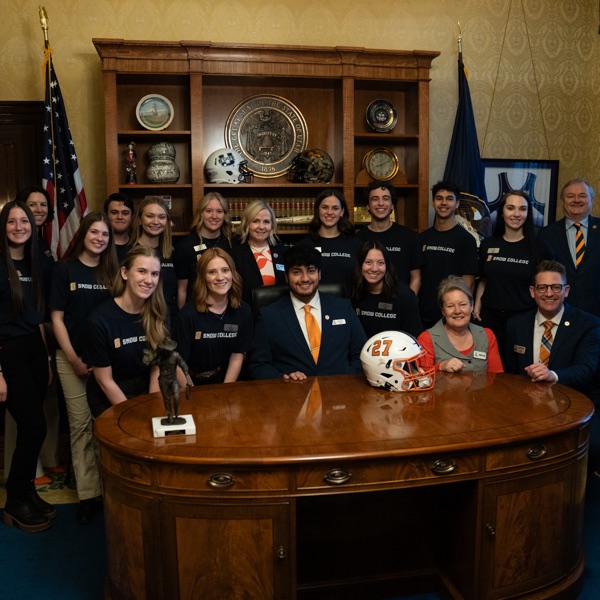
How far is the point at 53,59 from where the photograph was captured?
18.3 feet

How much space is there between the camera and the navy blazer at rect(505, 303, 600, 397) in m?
3.55

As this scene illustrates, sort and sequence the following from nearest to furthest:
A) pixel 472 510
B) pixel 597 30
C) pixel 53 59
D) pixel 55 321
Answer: pixel 472 510 → pixel 55 321 → pixel 53 59 → pixel 597 30

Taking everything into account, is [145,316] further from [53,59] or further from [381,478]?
[53,59]

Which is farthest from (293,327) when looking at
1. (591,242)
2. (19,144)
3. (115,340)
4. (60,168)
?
(19,144)

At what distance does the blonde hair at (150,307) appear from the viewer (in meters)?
3.34

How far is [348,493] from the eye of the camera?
241cm

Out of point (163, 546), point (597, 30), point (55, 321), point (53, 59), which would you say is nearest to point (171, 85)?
point (53, 59)

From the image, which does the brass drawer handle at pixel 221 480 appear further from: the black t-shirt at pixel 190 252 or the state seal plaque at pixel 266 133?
the state seal plaque at pixel 266 133

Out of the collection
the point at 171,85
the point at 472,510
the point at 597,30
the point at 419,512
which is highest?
the point at 597,30

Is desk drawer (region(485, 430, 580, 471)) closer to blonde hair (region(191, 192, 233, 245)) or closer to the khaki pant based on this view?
the khaki pant

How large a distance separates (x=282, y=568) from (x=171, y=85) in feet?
14.2

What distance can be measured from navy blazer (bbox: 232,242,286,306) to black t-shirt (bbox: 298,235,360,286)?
248 millimetres

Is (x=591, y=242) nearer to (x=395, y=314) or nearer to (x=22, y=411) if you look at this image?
(x=395, y=314)

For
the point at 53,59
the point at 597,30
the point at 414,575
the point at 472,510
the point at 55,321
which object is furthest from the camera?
the point at 597,30
